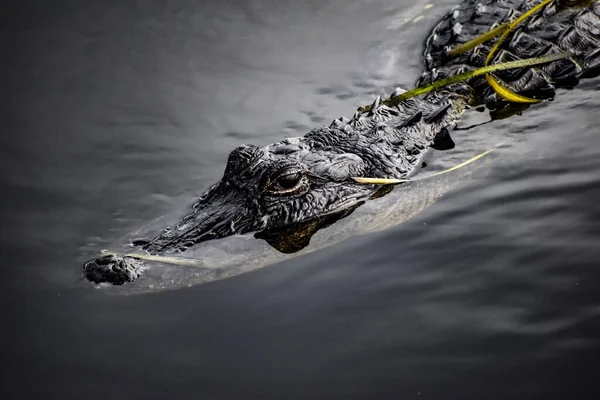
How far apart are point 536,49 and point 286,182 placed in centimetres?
281

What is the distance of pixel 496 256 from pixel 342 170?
122 centimetres

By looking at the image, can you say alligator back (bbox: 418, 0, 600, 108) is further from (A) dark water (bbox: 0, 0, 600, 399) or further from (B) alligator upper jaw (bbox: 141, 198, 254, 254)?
(B) alligator upper jaw (bbox: 141, 198, 254, 254)

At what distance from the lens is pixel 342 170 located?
4668mm

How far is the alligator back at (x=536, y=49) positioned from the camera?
18.5ft

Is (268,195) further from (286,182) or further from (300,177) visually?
(300,177)

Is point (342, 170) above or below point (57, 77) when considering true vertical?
below

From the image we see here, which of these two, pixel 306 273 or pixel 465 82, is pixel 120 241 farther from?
pixel 465 82

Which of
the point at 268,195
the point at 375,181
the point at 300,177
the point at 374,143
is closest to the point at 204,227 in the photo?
the point at 268,195

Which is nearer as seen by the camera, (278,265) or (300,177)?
(278,265)

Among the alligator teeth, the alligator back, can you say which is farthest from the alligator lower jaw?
the alligator back

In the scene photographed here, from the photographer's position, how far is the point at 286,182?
439cm

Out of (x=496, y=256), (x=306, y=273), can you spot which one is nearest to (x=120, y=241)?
(x=306, y=273)

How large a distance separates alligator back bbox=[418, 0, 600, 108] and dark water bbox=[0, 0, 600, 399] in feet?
0.80

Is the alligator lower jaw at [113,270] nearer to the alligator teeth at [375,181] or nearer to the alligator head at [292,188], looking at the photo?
the alligator head at [292,188]
